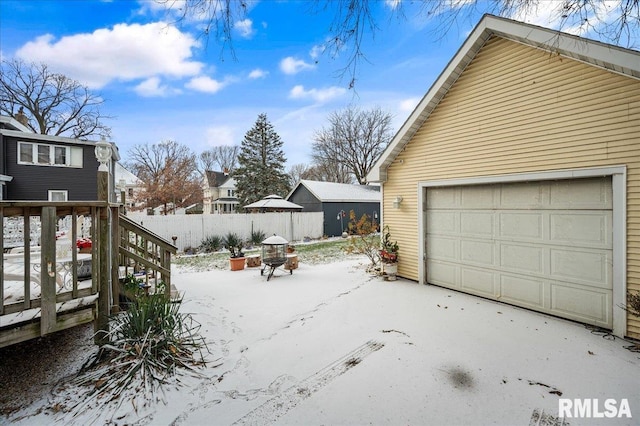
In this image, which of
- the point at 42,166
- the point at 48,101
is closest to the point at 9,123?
the point at 42,166

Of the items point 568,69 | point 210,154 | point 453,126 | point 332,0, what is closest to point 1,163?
point 332,0

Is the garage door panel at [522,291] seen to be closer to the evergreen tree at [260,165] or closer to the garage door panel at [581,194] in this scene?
the garage door panel at [581,194]

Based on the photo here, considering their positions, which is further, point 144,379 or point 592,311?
point 592,311

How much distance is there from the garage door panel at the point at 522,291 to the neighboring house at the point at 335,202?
43.1 feet

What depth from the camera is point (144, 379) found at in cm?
299

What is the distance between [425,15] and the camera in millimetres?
2893

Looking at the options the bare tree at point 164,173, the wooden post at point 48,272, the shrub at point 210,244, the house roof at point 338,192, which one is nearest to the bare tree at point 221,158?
the bare tree at point 164,173

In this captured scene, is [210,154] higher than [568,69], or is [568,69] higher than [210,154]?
[210,154]

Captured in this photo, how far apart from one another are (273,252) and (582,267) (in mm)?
6526

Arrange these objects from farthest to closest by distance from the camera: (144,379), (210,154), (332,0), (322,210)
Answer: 1. (210,154)
2. (322,210)
3. (144,379)
4. (332,0)

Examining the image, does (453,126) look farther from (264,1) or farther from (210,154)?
(210,154)

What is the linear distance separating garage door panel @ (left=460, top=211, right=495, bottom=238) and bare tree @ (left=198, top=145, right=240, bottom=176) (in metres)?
39.0

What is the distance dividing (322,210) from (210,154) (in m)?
30.0

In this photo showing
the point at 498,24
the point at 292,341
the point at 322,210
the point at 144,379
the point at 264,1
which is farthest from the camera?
the point at 322,210
